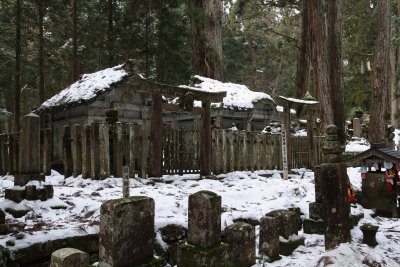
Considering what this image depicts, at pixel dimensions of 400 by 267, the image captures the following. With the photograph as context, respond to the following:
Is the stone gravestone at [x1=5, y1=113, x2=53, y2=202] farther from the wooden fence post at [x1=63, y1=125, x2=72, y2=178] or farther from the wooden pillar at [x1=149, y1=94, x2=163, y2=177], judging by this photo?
the wooden pillar at [x1=149, y1=94, x2=163, y2=177]

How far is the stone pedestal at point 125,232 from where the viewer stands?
326 cm

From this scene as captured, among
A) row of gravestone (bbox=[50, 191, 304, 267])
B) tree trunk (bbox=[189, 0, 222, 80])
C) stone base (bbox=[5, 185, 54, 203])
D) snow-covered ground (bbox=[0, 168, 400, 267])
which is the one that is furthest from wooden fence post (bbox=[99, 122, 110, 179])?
tree trunk (bbox=[189, 0, 222, 80])

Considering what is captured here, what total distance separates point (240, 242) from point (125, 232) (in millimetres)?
1892

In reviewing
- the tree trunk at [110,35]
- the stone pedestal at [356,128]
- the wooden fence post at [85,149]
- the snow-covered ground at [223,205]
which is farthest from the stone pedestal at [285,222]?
the stone pedestal at [356,128]

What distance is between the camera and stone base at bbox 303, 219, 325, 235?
6410 millimetres

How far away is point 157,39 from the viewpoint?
20.7 meters

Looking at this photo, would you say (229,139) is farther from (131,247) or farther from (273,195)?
(131,247)

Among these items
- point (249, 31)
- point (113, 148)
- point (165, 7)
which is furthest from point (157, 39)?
point (113, 148)

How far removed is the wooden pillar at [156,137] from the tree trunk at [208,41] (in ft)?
20.4

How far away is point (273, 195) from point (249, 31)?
56.1 ft

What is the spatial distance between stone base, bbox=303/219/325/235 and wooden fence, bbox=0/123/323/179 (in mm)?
3523

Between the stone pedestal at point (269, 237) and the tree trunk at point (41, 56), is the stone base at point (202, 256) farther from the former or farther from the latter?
the tree trunk at point (41, 56)

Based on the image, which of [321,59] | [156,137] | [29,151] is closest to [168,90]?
[156,137]

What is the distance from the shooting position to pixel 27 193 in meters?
5.35
